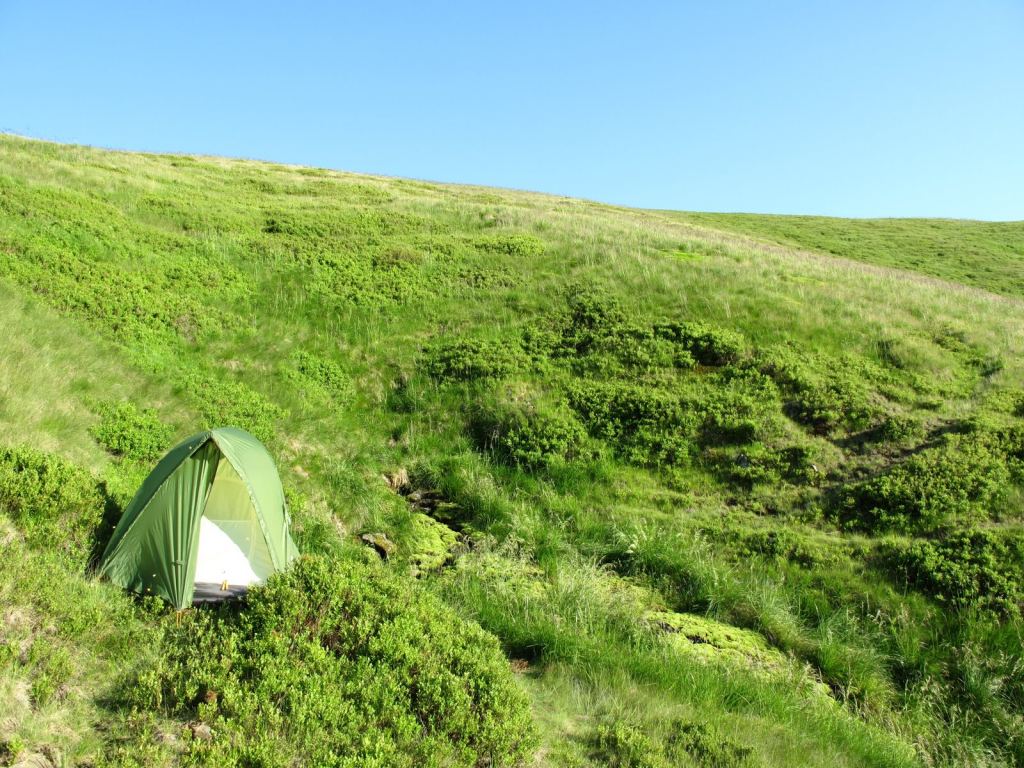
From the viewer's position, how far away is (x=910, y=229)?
60.6 meters

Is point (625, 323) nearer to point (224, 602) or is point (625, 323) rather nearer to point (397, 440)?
point (397, 440)

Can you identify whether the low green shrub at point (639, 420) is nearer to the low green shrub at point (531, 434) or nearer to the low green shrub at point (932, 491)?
the low green shrub at point (531, 434)

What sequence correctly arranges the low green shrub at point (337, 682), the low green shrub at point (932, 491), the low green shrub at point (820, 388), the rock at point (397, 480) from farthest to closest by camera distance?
1. the low green shrub at point (820, 388)
2. the rock at point (397, 480)
3. the low green shrub at point (932, 491)
4. the low green shrub at point (337, 682)

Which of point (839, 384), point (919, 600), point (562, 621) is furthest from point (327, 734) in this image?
point (839, 384)

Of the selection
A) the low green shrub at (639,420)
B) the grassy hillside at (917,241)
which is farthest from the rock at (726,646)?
the grassy hillside at (917,241)

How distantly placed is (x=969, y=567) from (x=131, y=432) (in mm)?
12753

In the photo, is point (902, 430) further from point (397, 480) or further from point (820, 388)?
point (397, 480)

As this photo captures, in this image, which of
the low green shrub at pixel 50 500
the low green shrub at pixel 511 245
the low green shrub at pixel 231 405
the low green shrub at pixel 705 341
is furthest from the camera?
the low green shrub at pixel 511 245

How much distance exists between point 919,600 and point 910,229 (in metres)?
62.9

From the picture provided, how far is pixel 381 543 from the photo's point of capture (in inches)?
405

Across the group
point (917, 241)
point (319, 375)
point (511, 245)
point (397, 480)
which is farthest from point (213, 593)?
point (917, 241)

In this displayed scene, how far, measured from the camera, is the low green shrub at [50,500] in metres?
7.10

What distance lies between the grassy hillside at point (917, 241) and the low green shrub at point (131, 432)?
43.1m

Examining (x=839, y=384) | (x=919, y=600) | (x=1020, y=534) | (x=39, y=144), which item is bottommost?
(x=919, y=600)
